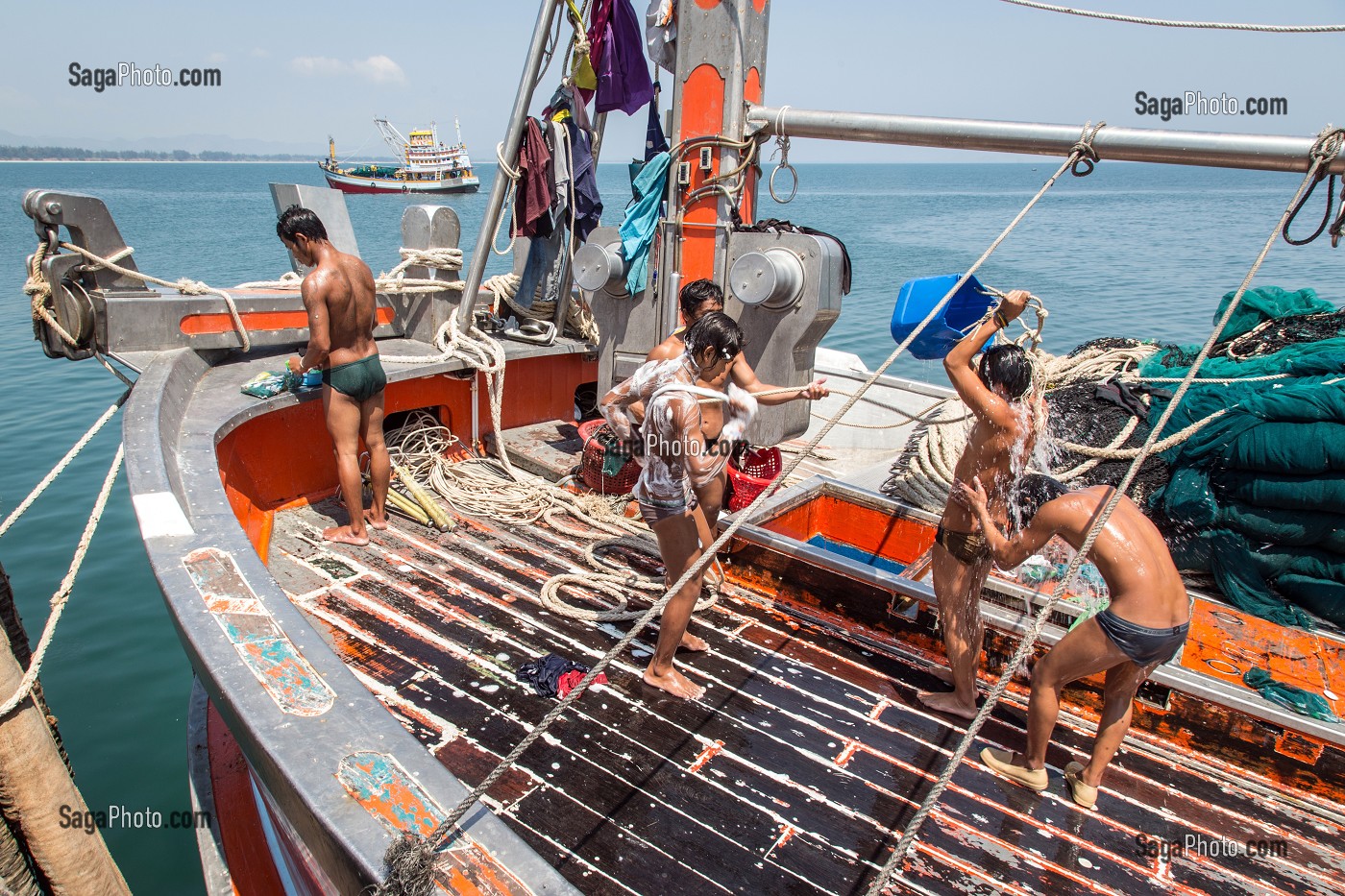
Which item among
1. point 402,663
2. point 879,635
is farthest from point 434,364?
point 879,635

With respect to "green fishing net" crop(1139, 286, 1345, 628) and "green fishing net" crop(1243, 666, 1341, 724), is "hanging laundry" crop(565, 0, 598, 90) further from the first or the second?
"green fishing net" crop(1243, 666, 1341, 724)

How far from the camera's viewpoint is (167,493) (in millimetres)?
3289

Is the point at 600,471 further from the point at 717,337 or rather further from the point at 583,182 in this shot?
the point at 717,337

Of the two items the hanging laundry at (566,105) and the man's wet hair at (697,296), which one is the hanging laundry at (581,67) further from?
the man's wet hair at (697,296)

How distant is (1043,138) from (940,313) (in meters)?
1.00

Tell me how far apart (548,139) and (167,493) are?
410cm

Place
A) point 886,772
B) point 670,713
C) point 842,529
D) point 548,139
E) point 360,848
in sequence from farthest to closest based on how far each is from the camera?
point 548,139, point 842,529, point 670,713, point 886,772, point 360,848

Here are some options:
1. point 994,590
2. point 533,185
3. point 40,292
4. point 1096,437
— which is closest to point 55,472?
point 40,292

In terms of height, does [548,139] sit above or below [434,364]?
above

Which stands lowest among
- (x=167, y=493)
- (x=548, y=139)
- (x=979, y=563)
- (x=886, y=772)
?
(x=886, y=772)

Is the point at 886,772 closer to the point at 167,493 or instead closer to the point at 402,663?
the point at 402,663

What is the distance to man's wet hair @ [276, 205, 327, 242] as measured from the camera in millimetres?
4426

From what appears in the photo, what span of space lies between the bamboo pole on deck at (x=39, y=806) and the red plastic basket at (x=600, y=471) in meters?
3.29

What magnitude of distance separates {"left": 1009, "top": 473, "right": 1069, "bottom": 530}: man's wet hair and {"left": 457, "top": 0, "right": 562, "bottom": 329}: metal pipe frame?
13.4 feet
